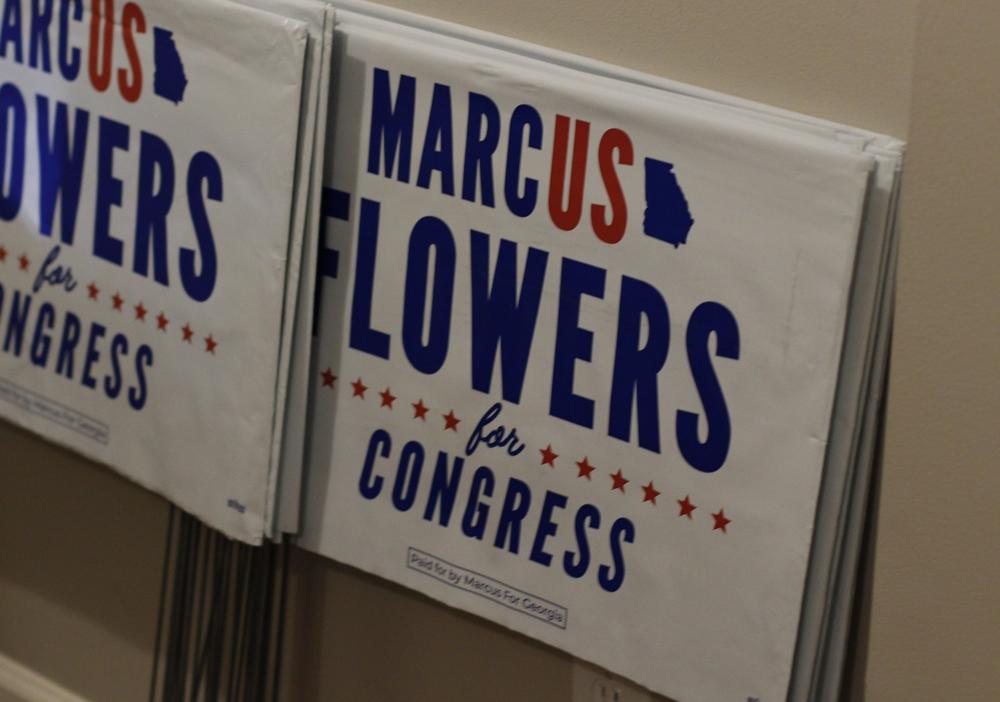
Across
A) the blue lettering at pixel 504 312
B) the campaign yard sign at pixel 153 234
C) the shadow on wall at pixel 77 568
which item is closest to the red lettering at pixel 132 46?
A: the campaign yard sign at pixel 153 234

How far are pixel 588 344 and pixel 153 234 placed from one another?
0.68m

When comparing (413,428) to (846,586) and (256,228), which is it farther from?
(846,586)

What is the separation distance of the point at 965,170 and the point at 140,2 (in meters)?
1.16

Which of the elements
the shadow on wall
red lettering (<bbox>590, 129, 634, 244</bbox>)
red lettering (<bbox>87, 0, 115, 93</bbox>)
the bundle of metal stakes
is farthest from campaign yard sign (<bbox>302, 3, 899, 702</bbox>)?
the shadow on wall

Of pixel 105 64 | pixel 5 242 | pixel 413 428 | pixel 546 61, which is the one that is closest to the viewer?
pixel 546 61

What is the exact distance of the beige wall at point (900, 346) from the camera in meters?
1.30

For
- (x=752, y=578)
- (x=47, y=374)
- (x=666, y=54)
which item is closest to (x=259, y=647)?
(x=47, y=374)

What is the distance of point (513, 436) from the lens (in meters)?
1.77

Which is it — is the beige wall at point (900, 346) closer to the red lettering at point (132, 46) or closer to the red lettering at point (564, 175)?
the red lettering at point (564, 175)

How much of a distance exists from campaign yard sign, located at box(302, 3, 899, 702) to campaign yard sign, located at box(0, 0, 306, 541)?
89mm

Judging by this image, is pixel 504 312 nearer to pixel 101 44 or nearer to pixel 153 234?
pixel 153 234

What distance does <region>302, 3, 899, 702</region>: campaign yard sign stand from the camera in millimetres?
1537

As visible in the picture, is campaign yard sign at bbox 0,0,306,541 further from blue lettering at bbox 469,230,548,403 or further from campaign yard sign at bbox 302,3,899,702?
blue lettering at bbox 469,230,548,403

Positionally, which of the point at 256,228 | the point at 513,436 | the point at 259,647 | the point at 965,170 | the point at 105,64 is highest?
the point at 965,170
